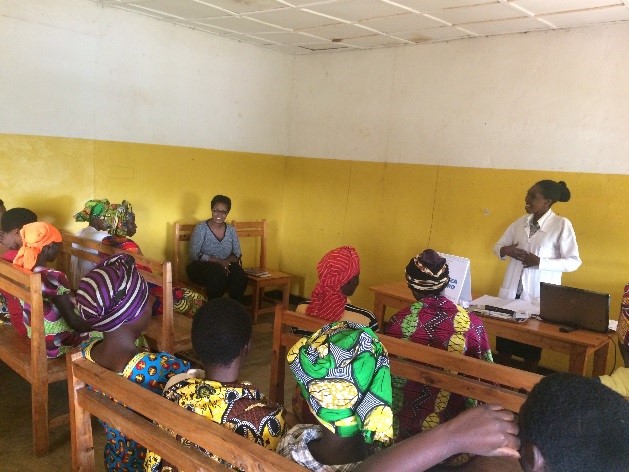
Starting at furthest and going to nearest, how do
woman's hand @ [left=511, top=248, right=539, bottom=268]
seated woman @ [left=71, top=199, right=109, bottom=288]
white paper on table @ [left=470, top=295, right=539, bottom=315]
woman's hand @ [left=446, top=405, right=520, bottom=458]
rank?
seated woman @ [left=71, top=199, right=109, bottom=288]
woman's hand @ [left=511, top=248, right=539, bottom=268]
white paper on table @ [left=470, top=295, right=539, bottom=315]
woman's hand @ [left=446, top=405, right=520, bottom=458]

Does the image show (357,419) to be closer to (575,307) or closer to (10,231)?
(575,307)

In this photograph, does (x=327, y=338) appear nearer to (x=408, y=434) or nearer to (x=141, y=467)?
(x=408, y=434)

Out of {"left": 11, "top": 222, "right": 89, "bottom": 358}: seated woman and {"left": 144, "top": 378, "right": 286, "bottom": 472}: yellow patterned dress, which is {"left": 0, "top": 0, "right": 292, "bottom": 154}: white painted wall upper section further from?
{"left": 144, "top": 378, "right": 286, "bottom": 472}: yellow patterned dress

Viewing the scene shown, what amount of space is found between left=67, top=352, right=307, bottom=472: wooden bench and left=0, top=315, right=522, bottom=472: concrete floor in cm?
102

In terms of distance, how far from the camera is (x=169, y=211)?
5.09 m

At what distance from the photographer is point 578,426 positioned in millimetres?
982

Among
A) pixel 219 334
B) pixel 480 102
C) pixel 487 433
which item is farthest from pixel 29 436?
pixel 480 102

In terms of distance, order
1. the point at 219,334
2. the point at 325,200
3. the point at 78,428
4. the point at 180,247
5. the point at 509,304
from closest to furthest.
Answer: the point at 219,334 < the point at 78,428 < the point at 509,304 < the point at 180,247 < the point at 325,200

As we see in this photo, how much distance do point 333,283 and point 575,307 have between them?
1.59 metres

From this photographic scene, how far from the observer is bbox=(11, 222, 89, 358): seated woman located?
269 cm

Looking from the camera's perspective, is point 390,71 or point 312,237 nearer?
point 390,71

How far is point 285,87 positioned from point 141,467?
4.81 metres

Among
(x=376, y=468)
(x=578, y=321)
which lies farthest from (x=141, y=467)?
(x=578, y=321)

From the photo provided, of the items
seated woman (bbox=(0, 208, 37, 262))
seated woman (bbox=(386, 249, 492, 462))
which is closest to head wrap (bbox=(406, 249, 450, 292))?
seated woman (bbox=(386, 249, 492, 462))
